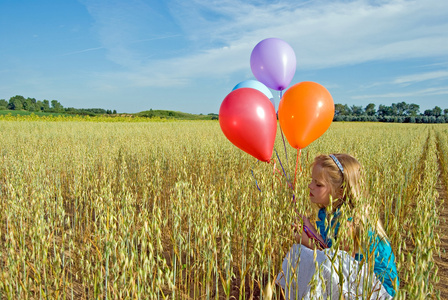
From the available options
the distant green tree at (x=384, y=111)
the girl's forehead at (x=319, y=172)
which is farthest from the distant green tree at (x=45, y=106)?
the distant green tree at (x=384, y=111)

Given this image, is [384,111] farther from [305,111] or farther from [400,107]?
[305,111]

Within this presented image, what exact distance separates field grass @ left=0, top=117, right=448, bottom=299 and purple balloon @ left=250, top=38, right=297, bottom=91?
101 cm

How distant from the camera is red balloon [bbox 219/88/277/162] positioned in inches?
92.9

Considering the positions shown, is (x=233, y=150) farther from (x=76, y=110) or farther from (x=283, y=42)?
(x=76, y=110)

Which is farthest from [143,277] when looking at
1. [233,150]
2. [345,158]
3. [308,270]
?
[233,150]

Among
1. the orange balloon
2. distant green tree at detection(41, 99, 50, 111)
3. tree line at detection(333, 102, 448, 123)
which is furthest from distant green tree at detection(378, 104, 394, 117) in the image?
the orange balloon

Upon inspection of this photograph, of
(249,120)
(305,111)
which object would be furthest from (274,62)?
(249,120)

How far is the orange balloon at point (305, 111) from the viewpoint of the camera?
2463 mm

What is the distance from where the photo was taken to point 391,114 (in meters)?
64.1

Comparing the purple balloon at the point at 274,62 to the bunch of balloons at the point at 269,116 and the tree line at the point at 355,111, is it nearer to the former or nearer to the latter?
the bunch of balloons at the point at 269,116

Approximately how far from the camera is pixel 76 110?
141 ft

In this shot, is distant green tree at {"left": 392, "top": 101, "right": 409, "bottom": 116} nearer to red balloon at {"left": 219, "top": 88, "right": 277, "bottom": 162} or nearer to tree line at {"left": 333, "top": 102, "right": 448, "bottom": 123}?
tree line at {"left": 333, "top": 102, "right": 448, "bottom": 123}

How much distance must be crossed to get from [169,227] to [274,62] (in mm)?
2017

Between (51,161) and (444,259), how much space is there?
4.89 meters
